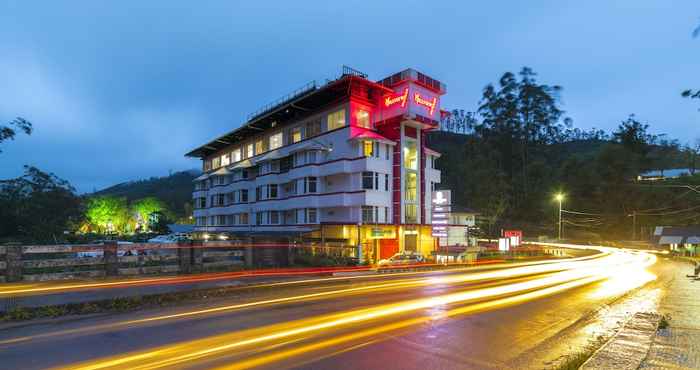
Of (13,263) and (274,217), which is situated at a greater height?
(274,217)

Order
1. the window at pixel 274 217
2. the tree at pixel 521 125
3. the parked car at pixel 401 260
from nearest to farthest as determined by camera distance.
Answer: the parked car at pixel 401 260 → the window at pixel 274 217 → the tree at pixel 521 125

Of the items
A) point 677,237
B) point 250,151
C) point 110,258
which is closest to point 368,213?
point 110,258

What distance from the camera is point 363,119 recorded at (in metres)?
37.4

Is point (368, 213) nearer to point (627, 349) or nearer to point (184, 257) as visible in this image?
point (184, 257)

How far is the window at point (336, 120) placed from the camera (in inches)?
1464

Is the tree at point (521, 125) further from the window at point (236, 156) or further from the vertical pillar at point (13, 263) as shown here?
the vertical pillar at point (13, 263)

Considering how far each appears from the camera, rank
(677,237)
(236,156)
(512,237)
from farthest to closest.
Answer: (236,156)
(677,237)
(512,237)

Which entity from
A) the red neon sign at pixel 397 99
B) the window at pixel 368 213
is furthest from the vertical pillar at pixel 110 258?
the red neon sign at pixel 397 99

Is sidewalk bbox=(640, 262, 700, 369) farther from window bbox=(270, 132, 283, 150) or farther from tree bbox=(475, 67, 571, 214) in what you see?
tree bbox=(475, 67, 571, 214)

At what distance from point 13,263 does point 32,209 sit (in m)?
30.6

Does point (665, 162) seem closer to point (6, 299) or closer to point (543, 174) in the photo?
point (543, 174)

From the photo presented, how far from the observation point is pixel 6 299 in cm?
1169

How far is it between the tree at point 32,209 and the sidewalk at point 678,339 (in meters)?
44.2

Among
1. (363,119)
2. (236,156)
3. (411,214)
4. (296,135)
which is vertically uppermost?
(363,119)
